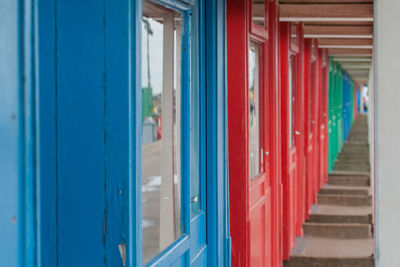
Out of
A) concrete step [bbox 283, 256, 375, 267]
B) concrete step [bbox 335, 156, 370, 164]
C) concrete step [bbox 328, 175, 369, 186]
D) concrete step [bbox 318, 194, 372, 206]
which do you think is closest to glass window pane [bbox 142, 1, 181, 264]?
concrete step [bbox 283, 256, 375, 267]

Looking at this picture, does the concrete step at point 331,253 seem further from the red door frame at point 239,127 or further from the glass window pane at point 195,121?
the glass window pane at point 195,121

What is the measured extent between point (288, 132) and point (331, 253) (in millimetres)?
1454

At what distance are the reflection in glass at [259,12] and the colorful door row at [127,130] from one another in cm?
4

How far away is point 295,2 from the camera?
17.5 feet

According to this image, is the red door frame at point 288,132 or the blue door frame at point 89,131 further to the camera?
the red door frame at point 288,132

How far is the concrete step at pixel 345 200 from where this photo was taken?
28.9ft

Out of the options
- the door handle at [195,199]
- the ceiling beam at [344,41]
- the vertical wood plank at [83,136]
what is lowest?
the door handle at [195,199]

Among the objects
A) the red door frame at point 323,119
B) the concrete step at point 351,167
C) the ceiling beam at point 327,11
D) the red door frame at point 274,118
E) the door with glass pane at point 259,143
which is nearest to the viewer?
the door with glass pane at point 259,143

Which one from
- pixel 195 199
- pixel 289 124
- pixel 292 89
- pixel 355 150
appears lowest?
pixel 355 150

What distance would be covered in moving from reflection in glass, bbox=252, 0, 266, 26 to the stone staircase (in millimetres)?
2407

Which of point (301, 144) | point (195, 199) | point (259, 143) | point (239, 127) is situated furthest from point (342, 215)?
point (195, 199)

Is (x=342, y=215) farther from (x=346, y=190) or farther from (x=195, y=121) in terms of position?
(x=195, y=121)

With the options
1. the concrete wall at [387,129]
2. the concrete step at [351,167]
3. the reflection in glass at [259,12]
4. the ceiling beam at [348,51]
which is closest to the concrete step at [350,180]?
the concrete step at [351,167]

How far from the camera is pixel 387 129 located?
1791 mm
